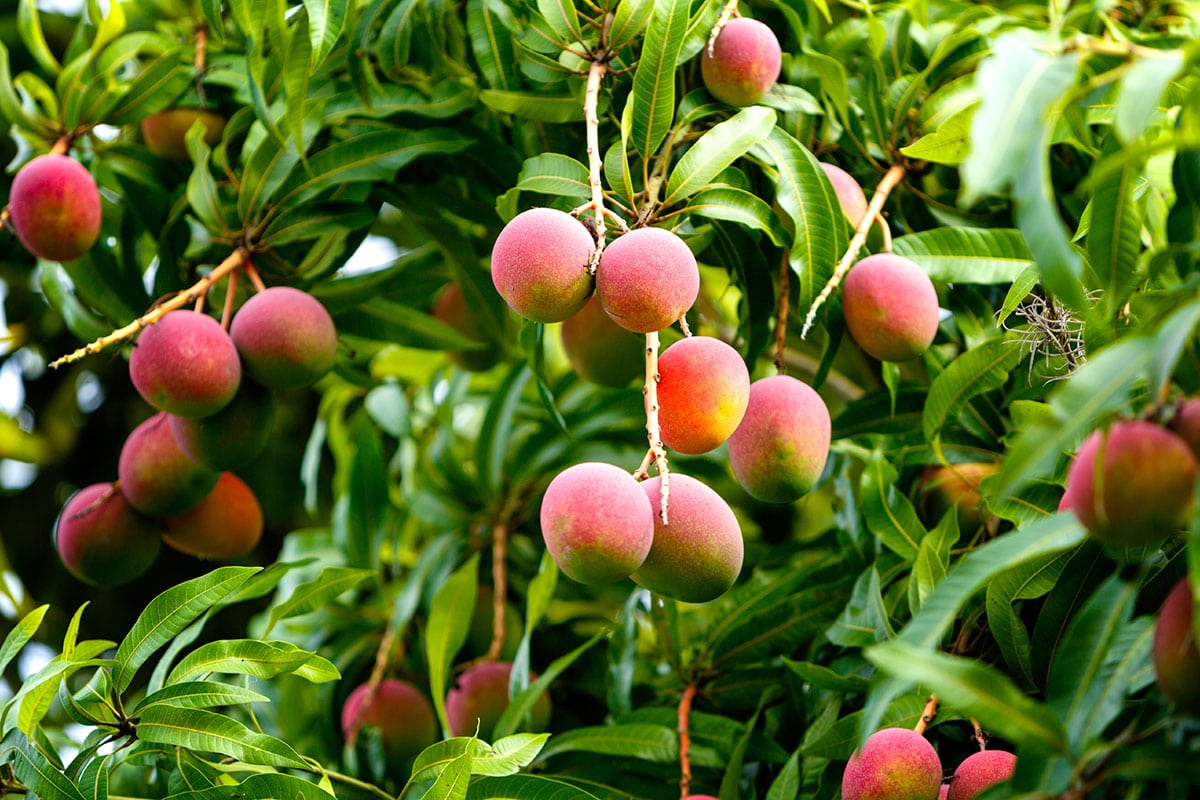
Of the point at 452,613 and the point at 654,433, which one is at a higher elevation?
the point at 654,433

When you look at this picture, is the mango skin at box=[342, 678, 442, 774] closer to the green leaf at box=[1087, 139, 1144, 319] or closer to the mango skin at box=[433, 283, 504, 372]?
the mango skin at box=[433, 283, 504, 372]

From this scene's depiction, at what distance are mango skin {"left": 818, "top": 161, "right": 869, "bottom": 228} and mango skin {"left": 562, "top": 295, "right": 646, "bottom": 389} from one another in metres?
0.24

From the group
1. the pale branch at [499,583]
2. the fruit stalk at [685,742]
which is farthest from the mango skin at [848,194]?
the pale branch at [499,583]

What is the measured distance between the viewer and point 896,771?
2.73 ft

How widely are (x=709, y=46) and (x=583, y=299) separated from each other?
0.33 meters

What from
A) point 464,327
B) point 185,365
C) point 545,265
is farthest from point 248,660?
point 464,327

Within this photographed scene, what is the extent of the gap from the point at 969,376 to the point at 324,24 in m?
0.67

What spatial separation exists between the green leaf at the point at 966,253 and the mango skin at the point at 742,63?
20cm

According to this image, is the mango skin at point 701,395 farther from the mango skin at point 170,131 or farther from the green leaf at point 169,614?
the mango skin at point 170,131

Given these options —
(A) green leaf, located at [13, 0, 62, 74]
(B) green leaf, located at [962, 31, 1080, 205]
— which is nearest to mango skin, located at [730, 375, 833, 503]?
(B) green leaf, located at [962, 31, 1080, 205]

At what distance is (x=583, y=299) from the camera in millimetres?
862

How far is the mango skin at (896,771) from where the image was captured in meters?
0.83

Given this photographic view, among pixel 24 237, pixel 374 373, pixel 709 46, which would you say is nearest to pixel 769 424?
pixel 709 46

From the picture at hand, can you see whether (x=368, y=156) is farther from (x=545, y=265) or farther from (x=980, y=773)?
(x=980, y=773)
